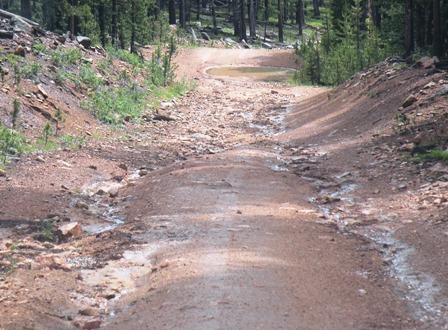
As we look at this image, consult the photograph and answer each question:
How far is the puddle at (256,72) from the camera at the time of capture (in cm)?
3638

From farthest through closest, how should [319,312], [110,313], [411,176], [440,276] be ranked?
[411,176] → [440,276] → [110,313] → [319,312]

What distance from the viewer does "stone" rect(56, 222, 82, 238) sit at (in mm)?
8750

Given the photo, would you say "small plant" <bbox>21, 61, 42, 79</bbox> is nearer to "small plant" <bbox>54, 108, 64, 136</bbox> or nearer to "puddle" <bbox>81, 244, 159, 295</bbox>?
"small plant" <bbox>54, 108, 64, 136</bbox>

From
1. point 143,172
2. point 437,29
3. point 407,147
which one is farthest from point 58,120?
point 437,29

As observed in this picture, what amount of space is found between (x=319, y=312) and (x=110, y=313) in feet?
6.35

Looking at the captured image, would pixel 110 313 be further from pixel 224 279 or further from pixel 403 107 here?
pixel 403 107

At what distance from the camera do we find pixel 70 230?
8836mm

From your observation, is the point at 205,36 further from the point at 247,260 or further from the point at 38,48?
the point at 247,260

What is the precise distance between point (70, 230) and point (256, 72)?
31.1 m

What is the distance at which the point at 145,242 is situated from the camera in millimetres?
8312

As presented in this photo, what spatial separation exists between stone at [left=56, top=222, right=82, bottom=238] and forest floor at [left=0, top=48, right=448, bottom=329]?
9 centimetres

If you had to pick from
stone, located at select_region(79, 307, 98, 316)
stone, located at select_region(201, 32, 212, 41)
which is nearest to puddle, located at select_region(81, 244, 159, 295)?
stone, located at select_region(79, 307, 98, 316)

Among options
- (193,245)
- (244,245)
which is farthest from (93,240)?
(244,245)

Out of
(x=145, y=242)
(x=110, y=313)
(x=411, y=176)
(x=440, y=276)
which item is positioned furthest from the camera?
(x=411, y=176)
